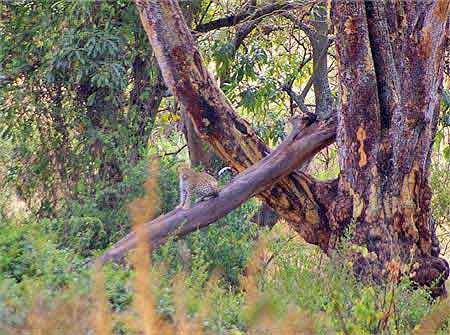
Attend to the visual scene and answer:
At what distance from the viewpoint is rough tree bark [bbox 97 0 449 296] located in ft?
25.7

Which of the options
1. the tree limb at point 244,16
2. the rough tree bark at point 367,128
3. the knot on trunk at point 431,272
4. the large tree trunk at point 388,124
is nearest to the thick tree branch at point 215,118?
the rough tree bark at point 367,128

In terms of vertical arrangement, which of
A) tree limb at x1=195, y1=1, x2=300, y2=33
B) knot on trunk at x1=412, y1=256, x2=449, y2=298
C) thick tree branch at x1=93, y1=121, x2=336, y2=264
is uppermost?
tree limb at x1=195, y1=1, x2=300, y2=33

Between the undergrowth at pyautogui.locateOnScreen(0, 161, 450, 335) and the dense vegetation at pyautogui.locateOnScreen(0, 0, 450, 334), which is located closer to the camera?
the undergrowth at pyautogui.locateOnScreen(0, 161, 450, 335)

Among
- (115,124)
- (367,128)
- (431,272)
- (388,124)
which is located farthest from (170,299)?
(115,124)

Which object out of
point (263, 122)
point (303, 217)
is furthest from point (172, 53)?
point (263, 122)

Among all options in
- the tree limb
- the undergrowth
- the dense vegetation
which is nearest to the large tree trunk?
the dense vegetation

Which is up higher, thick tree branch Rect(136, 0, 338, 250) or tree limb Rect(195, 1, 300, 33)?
tree limb Rect(195, 1, 300, 33)

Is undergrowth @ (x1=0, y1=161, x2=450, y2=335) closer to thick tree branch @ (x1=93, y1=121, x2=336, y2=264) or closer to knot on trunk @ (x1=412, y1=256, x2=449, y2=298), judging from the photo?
thick tree branch @ (x1=93, y1=121, x2=336, y2=264)

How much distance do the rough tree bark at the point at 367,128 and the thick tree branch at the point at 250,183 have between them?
0.02 m

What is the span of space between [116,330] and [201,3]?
744 cm

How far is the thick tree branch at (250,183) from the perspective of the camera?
7.62m

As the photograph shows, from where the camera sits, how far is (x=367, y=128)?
7.87m

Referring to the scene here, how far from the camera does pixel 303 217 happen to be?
28.0ft

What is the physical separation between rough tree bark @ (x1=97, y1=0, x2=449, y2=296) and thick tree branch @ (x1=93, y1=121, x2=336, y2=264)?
0.02 metres
